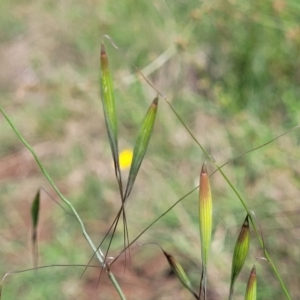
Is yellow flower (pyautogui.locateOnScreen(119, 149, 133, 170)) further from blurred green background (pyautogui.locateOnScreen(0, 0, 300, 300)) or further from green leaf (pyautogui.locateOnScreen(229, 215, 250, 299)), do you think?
green leaf (pyautogui.locateOnScreen(229, 215, 250, 299))

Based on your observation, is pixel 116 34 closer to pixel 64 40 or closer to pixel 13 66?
pixel 64 40

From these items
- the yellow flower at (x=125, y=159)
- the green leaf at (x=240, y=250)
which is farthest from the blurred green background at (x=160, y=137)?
the green leaf at (x=240, y=250)

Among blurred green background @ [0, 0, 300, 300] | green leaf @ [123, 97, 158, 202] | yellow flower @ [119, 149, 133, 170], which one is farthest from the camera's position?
yellow flower @ [119, 149, 133, 170]

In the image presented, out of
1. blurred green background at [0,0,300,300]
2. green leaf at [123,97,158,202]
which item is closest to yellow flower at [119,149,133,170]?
blurred green background at [0,0,300,300]

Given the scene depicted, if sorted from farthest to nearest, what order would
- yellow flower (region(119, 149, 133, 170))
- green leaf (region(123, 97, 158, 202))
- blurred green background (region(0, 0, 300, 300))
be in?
yellow flower (region(119, 149, 133, 170)) < blurred green background (region(0, 0, 300, 300)) < green leaf (region(123, 97, 158, 202))

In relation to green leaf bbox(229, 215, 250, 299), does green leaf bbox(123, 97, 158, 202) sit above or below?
above

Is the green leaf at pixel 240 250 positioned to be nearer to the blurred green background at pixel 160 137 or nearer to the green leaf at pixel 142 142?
the green leaf at pixel 142 142

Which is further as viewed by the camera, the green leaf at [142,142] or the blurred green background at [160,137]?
the blurred green background at [160,137]

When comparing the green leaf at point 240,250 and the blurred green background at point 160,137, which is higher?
the blurred green background at point 160,137

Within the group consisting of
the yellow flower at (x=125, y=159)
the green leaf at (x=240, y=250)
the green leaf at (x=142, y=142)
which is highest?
the yellow flower at (x=125, y=159)

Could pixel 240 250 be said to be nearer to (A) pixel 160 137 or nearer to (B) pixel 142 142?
(B) pixel 142 142
